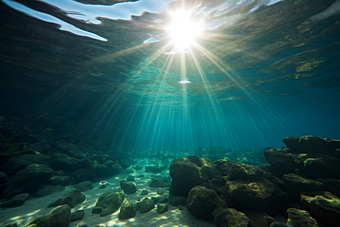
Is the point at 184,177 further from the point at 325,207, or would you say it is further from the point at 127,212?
Result: the point at 325,207

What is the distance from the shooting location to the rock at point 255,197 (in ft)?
15.1

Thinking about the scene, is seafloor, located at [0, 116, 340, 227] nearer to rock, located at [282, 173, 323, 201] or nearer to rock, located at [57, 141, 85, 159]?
rock, located at [282, 173, 323, 201]

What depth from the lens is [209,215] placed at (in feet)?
15.3

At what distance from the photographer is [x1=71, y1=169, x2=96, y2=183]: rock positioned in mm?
9784

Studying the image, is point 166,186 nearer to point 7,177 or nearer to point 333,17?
point 7,177

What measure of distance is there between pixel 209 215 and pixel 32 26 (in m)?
13.6

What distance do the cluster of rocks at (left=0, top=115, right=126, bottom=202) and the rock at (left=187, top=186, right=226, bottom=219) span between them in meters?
8.68

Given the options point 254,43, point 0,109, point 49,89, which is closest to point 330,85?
point 254,43

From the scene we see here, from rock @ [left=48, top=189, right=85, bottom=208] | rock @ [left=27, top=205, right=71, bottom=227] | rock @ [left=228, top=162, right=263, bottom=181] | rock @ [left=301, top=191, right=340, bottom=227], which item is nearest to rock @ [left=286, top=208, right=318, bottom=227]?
rock @ [left=301, top=191, right=340, bottom=227]

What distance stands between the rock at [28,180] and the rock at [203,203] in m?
9.19

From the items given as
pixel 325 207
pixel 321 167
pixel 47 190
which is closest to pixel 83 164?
pixel 47 190

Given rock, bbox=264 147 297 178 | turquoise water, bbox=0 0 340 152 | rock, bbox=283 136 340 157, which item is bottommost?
rock, bbox=264 147 297 178

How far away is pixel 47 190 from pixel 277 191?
12.2 m

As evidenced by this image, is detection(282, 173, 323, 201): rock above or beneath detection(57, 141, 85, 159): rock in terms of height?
beneath
